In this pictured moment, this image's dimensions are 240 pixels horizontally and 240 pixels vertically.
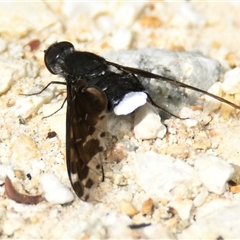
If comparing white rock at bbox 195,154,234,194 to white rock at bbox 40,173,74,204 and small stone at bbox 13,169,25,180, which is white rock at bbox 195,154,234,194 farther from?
small stone at bbox 13,169,25,180

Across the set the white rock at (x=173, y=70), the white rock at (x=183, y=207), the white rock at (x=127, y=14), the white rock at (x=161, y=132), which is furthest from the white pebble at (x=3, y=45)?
the white rock at (x=183, y=207)

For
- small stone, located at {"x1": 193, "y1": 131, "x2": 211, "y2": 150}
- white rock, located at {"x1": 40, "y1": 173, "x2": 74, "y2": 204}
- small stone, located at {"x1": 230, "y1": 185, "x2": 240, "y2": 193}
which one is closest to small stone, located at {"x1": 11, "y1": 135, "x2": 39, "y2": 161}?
white rock, located at {"x1": 40, "y1": 173, "x2": 74, "y2": 204}

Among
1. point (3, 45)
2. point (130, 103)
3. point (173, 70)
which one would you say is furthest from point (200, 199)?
point (3, 45)

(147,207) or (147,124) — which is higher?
(147,124)

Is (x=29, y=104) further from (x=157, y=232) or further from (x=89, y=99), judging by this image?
(x=157, y=232)

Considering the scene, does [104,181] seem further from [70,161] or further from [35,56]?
[35,56]

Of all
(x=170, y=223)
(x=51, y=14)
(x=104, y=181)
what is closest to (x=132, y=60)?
(x=51, y=14)
